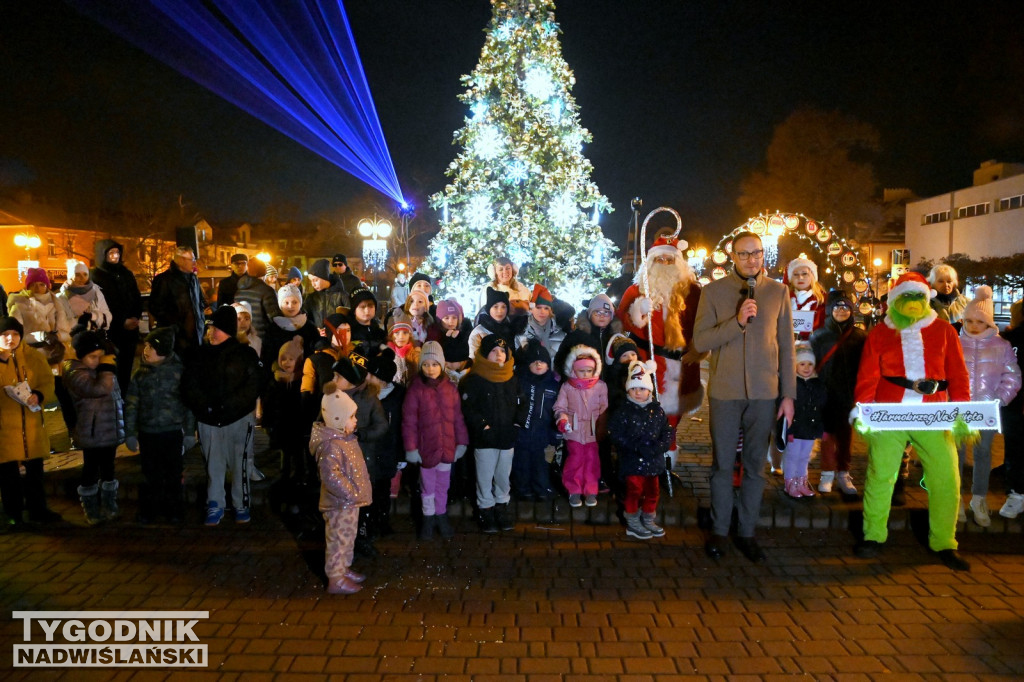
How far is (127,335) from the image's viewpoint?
8.38 m

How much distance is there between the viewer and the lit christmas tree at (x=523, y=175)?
582 inches

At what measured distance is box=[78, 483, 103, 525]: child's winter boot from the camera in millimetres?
5938

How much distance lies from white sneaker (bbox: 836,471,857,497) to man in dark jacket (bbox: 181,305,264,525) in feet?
18.6

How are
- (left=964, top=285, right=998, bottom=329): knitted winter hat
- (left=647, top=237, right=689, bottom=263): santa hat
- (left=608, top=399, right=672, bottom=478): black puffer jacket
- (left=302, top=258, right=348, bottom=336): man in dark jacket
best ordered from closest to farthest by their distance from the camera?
(left=608, top=399, right=672, bottom=478): black puffer jacket, (left=964, top=285, right=998, bottom=329): knitted winter hat, (left=647, top=237, right=689, bottom=263): santa hat, (left=302, top=258, right=348, bottom=336): man in dark jacket

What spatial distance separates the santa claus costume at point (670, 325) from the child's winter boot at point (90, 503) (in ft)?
17.3

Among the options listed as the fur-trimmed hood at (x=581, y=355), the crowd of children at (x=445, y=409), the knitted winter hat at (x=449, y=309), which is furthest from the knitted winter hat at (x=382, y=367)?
the fur-trimmed hood at (x=581, y=355)

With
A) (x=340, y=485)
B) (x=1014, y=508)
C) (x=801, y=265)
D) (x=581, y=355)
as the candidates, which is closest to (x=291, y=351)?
(x=340, y=485)

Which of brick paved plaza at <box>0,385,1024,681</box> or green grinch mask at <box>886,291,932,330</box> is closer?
brick paved plaza at <box>0,385,1024,681</box>

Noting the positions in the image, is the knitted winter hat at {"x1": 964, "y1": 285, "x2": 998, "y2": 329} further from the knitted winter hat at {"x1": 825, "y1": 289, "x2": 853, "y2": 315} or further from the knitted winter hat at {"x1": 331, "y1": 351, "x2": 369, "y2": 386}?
the knitted winter hat at {"x1": 331, "y1": 351, "x2": 369, "y2": 386}

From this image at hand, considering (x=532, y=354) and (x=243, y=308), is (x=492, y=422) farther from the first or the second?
(x=243, y=308)

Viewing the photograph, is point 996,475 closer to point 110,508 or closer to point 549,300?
point 549,300

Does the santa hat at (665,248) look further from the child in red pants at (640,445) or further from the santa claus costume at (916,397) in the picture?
→ the santa claus costume at (916,397)

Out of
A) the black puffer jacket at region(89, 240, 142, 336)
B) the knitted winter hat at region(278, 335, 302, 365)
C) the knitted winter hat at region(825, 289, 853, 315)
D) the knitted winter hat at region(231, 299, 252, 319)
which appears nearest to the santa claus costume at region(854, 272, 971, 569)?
the knitted winter hat at region(825, 289, 853, 315)

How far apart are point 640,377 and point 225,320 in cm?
374
